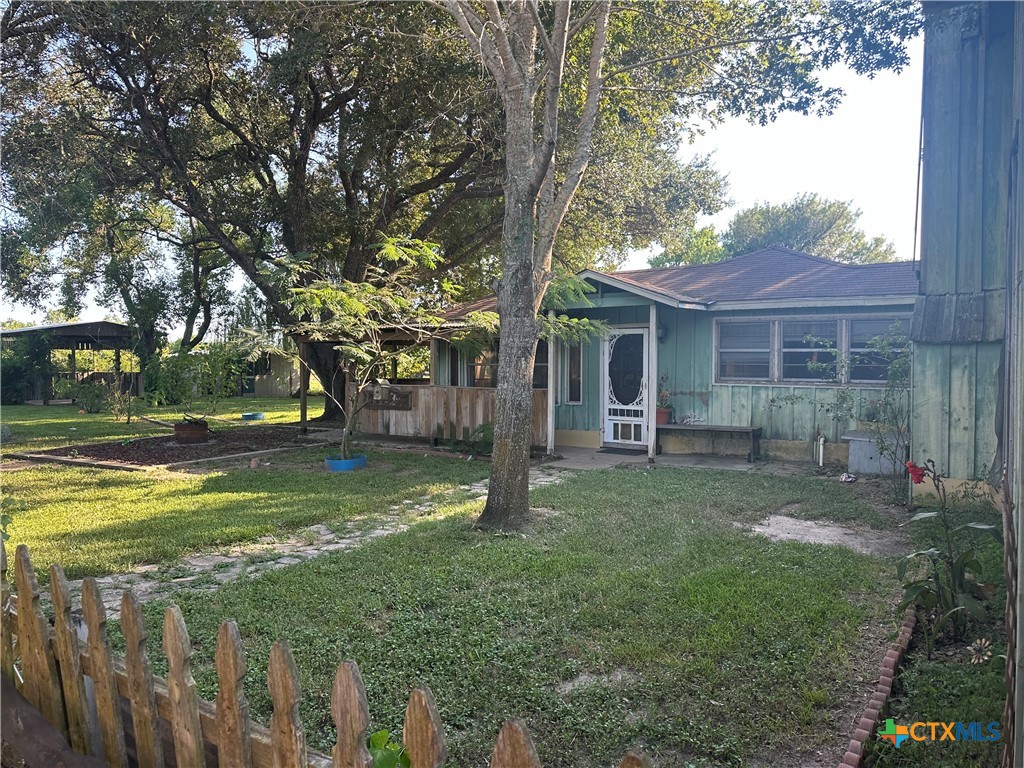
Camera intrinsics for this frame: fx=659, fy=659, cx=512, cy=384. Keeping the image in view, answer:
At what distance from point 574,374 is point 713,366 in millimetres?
2785

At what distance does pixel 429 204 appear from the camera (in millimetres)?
19359

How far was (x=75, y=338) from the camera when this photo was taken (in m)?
29.0

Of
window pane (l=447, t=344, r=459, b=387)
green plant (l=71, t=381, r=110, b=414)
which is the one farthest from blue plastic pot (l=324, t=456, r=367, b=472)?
green plant (l=71, t=381, r=110, b=414)

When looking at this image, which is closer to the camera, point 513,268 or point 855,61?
point 513,268

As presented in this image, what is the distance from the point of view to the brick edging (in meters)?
2.63

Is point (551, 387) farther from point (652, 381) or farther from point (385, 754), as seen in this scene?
point (385, 754)

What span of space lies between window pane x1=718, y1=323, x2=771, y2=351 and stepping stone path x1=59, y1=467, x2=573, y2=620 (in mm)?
7175

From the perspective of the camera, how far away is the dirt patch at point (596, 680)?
342 centimetres

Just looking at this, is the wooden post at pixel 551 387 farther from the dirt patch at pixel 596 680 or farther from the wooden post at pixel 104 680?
the wooden post at pixel 104 680

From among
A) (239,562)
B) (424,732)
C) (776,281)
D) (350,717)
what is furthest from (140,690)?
(776,281)

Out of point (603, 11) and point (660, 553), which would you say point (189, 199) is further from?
point (660, 553)

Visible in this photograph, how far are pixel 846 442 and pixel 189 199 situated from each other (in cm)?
1548

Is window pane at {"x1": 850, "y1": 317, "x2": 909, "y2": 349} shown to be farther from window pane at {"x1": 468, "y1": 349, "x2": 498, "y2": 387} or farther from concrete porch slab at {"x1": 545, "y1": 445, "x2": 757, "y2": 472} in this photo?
window pane at {"x1": 468, "y1": 349, "x2": 498, "y2": 387}

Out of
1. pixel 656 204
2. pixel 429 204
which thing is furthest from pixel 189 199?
pixel 656 204
